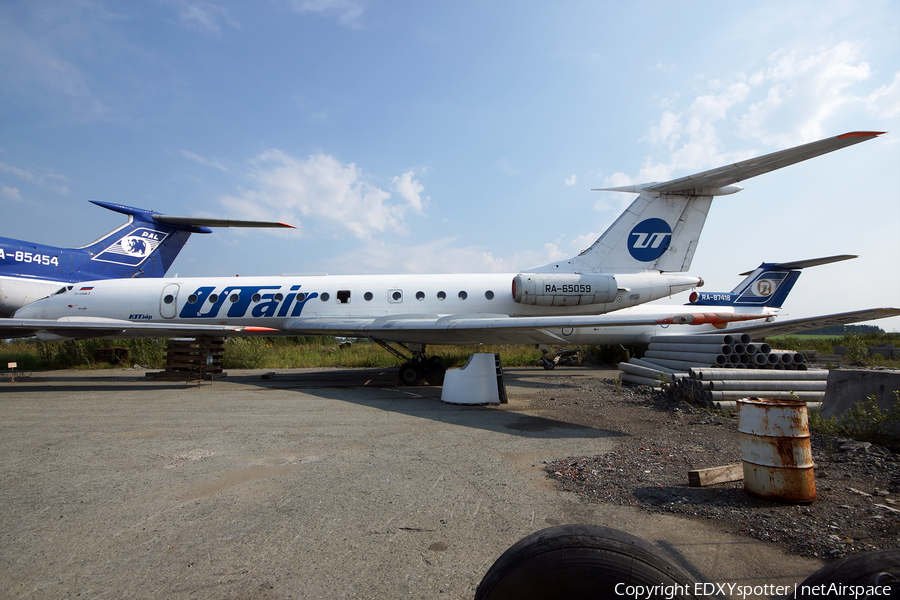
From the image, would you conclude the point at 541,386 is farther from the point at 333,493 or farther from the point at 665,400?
the point at 333,493

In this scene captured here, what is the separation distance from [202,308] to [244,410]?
5898 millimetres

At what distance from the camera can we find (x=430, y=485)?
12.8 feet

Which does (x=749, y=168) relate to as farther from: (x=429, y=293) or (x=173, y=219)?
(x=173, y=219)

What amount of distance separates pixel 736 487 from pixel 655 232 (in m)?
9.57

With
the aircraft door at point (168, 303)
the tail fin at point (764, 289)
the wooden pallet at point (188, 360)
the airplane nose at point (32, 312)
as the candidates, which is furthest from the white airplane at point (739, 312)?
the airplane nose at point (32, 312)

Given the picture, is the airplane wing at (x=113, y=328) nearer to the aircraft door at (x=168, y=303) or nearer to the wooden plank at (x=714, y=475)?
the aircraft door at (x=168, y=303)

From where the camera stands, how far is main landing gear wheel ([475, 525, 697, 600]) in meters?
1.56

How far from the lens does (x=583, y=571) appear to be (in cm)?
160

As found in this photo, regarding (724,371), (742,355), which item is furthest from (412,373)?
(742,355)

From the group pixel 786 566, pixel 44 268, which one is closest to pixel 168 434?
pixel 786 566

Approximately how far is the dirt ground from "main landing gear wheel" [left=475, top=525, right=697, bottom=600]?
1833 mm

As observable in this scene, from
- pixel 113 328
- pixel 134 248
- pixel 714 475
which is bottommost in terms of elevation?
pixel 714 475

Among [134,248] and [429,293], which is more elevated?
[134,248]

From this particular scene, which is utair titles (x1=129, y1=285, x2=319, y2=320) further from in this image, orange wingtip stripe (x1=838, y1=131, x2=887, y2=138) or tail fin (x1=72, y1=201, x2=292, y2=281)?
orange wingtip stripe (x1=838, y1=131, x2=887, y2=138)
